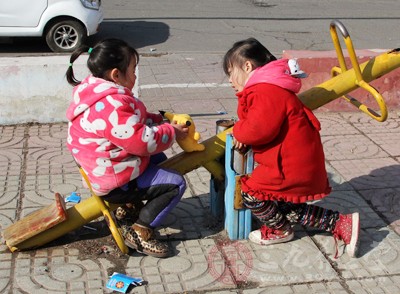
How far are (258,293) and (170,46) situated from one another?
6.56 m

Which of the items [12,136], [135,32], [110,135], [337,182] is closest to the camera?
[110,135]

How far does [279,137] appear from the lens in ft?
11.6

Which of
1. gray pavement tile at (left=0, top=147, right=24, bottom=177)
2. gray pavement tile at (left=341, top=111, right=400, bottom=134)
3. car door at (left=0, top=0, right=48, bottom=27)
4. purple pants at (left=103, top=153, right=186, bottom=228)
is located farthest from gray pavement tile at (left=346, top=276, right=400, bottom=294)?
car door at (left=0, top=0, right=48, bottom=27)

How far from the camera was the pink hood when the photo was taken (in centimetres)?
344

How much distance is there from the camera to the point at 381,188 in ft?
15.1

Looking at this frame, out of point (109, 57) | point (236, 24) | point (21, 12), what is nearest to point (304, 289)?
point (109, 57)

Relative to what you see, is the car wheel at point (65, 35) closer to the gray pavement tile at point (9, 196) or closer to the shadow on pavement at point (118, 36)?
the shadow on pavement at point (118, 36)

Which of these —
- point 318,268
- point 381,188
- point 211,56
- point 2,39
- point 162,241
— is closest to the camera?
Result: point 318,268

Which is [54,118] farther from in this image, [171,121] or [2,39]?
[2,39]

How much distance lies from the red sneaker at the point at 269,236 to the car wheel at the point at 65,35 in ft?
19.6

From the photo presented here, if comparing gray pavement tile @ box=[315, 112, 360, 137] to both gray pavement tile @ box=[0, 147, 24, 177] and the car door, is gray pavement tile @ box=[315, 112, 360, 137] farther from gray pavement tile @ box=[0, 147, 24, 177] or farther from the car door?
the car door

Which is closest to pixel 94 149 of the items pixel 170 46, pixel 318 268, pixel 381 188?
pixel 318 268

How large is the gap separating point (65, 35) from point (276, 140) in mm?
6159

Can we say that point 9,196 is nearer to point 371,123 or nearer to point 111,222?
point 111,222
